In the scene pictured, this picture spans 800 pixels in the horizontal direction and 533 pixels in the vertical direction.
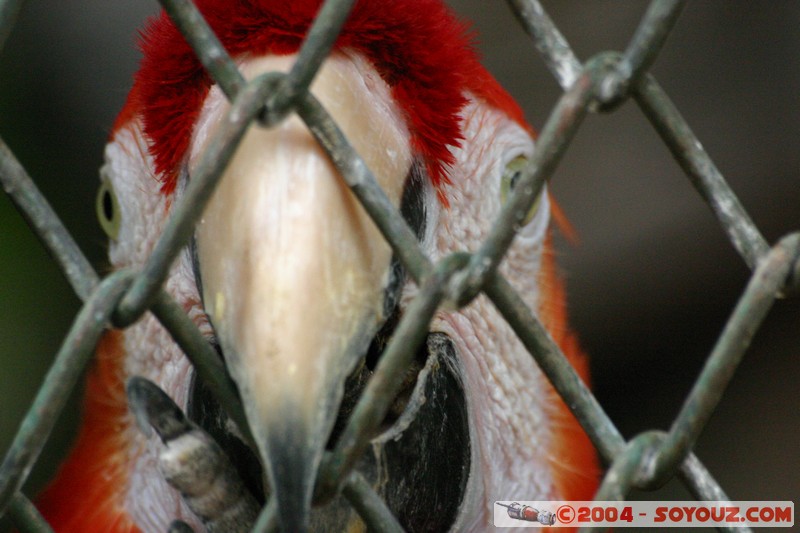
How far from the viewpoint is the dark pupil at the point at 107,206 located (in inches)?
41.0

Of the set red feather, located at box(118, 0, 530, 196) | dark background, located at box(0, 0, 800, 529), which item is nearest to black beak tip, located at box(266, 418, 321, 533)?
red feather, located at box(118, 0, 530, 196)

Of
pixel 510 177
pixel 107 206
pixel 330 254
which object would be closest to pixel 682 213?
pixel 510 177

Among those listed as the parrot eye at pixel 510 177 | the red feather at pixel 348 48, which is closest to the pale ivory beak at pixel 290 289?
the red feather at pixel 348 48

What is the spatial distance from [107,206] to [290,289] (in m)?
0.55

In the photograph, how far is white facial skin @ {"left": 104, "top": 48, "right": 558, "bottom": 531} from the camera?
59 centimetres

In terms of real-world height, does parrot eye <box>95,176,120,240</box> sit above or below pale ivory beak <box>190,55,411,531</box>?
above

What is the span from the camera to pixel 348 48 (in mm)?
774

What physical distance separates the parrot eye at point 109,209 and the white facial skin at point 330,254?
0.04ft

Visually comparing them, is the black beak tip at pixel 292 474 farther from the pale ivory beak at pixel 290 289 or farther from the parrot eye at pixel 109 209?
the parrot eye at pixel 109 209

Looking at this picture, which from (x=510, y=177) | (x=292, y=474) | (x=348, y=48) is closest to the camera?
(x=292, y=474)

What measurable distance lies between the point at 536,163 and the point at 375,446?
304 mm

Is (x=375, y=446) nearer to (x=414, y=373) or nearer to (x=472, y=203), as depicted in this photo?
(x=414, y=373)

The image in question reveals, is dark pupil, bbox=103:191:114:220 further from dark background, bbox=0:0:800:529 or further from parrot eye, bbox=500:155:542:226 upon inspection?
dark background, bbox=0:0:800:529

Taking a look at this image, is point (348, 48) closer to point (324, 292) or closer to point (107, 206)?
point (324, 292)
